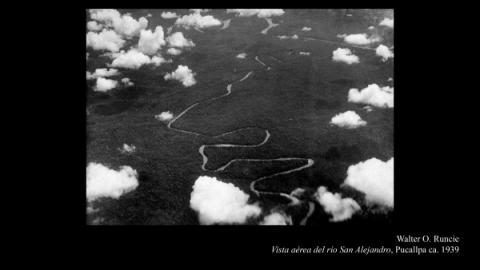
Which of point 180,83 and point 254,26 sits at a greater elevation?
point 254,26

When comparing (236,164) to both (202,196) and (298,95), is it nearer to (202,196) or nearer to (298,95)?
(202,196)

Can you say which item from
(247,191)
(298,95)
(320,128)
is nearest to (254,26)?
(298,95)

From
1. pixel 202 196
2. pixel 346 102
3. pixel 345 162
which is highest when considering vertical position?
pixel 346 102

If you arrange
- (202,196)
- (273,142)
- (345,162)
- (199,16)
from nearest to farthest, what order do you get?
1. (202,196)
2. (345,162)
3. (273,142)
4. (199,16)

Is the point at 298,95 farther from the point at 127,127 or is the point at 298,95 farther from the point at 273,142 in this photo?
the point at 127,127

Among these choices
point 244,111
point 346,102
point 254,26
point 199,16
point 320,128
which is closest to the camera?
point 320,128

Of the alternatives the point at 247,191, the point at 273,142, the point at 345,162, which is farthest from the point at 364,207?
the point at 273,142

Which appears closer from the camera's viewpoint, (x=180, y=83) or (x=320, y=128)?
(x=320, y=128)
